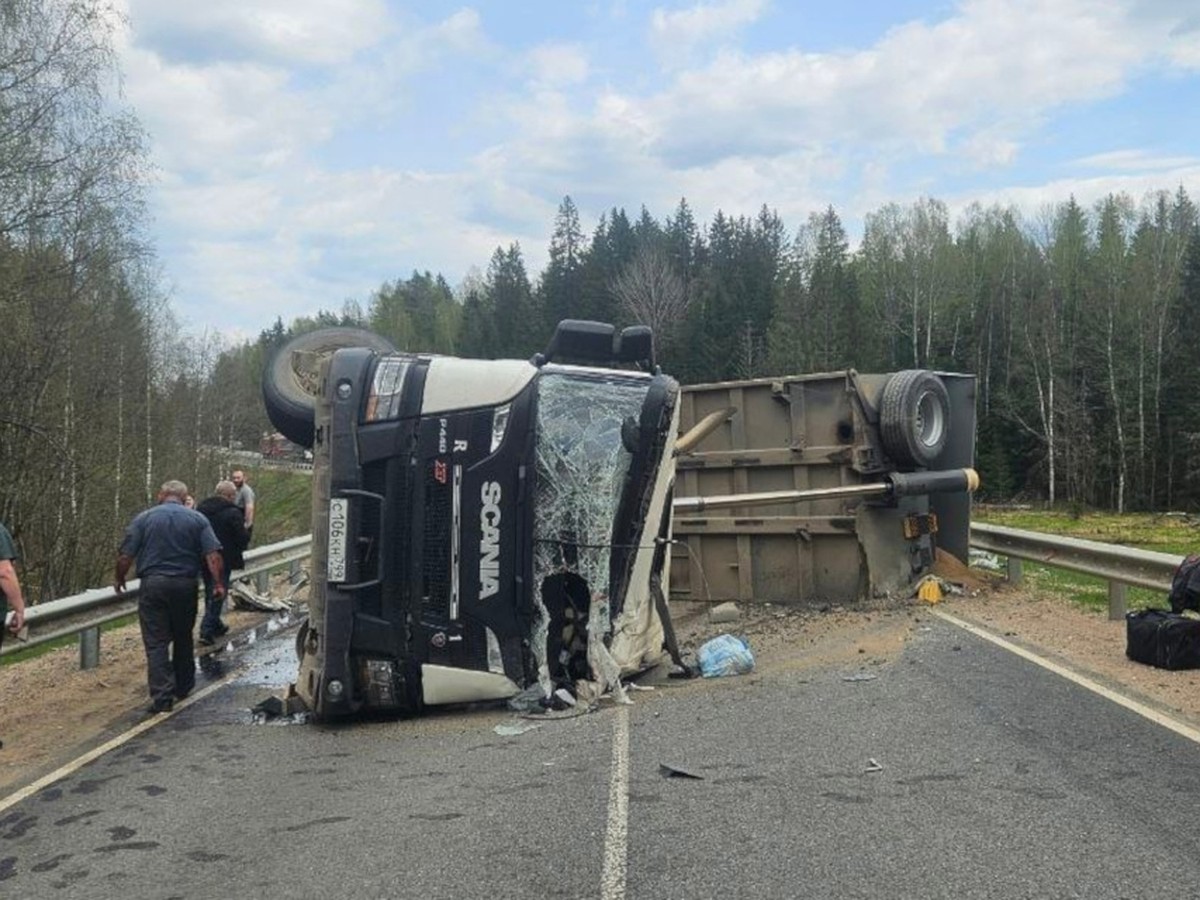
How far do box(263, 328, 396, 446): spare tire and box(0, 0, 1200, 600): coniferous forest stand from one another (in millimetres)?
10561

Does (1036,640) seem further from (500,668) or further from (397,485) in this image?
(397,485)

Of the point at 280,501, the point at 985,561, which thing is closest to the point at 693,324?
the point at 280,501

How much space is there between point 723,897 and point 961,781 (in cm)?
158

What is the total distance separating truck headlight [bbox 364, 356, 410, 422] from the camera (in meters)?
6.28

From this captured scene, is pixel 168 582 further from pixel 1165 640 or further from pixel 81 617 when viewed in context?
pixel 1165 640

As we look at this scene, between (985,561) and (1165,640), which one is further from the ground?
(1165,640)

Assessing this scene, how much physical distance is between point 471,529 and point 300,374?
3.16 meters

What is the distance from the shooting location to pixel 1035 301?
58750 mm

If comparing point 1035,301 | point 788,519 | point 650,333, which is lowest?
point 788,519

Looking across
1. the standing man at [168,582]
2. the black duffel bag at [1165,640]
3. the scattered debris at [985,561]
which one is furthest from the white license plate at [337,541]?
the scattered debris at [985,561]

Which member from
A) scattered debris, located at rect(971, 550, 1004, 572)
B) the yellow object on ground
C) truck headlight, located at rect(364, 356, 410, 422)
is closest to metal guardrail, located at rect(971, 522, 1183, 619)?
scattered debris, located at rect(971, 550, 1004, 572)

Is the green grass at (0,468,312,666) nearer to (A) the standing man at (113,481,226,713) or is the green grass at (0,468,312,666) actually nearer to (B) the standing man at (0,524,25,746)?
(A) the standing man at (113,481,226,713)

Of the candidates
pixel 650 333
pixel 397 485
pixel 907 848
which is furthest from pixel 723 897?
pixel 650 333

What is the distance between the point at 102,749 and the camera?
6.35 m
